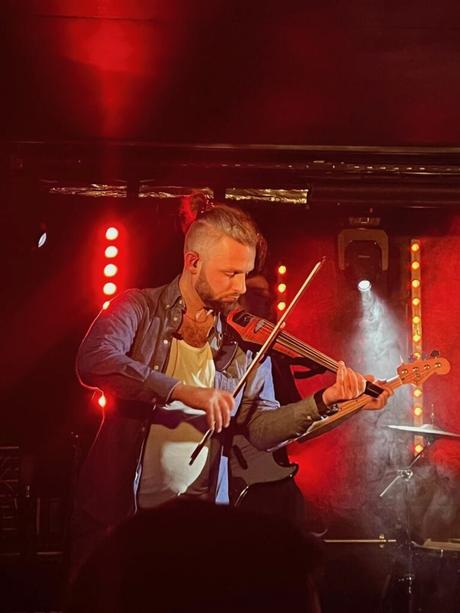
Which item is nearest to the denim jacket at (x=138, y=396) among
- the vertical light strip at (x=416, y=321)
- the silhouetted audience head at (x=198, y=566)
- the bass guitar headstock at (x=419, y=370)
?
the bass guitar headstock at (x=419, y=370)

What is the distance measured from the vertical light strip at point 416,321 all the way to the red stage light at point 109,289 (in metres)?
1.90

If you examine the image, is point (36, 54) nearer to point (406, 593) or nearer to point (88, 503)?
point (88, 503)

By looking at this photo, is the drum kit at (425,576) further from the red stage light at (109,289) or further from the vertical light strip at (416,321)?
the red stage light at (109,289)

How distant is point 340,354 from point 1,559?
2.40 metres

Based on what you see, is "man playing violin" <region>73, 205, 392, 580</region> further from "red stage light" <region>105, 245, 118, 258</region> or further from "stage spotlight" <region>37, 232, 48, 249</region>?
"stage spotlight" <region>37, 232, 48, 249</region>

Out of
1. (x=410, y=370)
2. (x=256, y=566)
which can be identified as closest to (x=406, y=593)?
(x=410, y=370)

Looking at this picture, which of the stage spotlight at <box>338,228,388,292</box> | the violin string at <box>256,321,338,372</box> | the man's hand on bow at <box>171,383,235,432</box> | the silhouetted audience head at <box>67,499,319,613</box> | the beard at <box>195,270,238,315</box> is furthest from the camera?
the stage spotlight at <box>338,228,388,292</box>

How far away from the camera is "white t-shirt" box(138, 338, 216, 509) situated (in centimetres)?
Result: 446

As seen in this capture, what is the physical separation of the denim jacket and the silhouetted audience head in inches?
138

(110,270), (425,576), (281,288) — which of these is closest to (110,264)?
(110,270)

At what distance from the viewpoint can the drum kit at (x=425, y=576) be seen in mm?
4449

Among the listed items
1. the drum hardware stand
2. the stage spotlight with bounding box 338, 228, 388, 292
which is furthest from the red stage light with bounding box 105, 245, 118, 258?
the drum hardware stand

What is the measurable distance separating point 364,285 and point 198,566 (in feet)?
13.8

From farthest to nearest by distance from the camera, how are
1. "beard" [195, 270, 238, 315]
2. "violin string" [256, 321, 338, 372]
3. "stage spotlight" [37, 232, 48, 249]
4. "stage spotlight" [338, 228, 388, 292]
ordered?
"stage spotlight" [338, 228, 388, 292]
"stage spotlight" [37, 232, 48, 249]
"beard" [195, 270, 238, 315]
"violin string" [256, 321, 338, 372]
